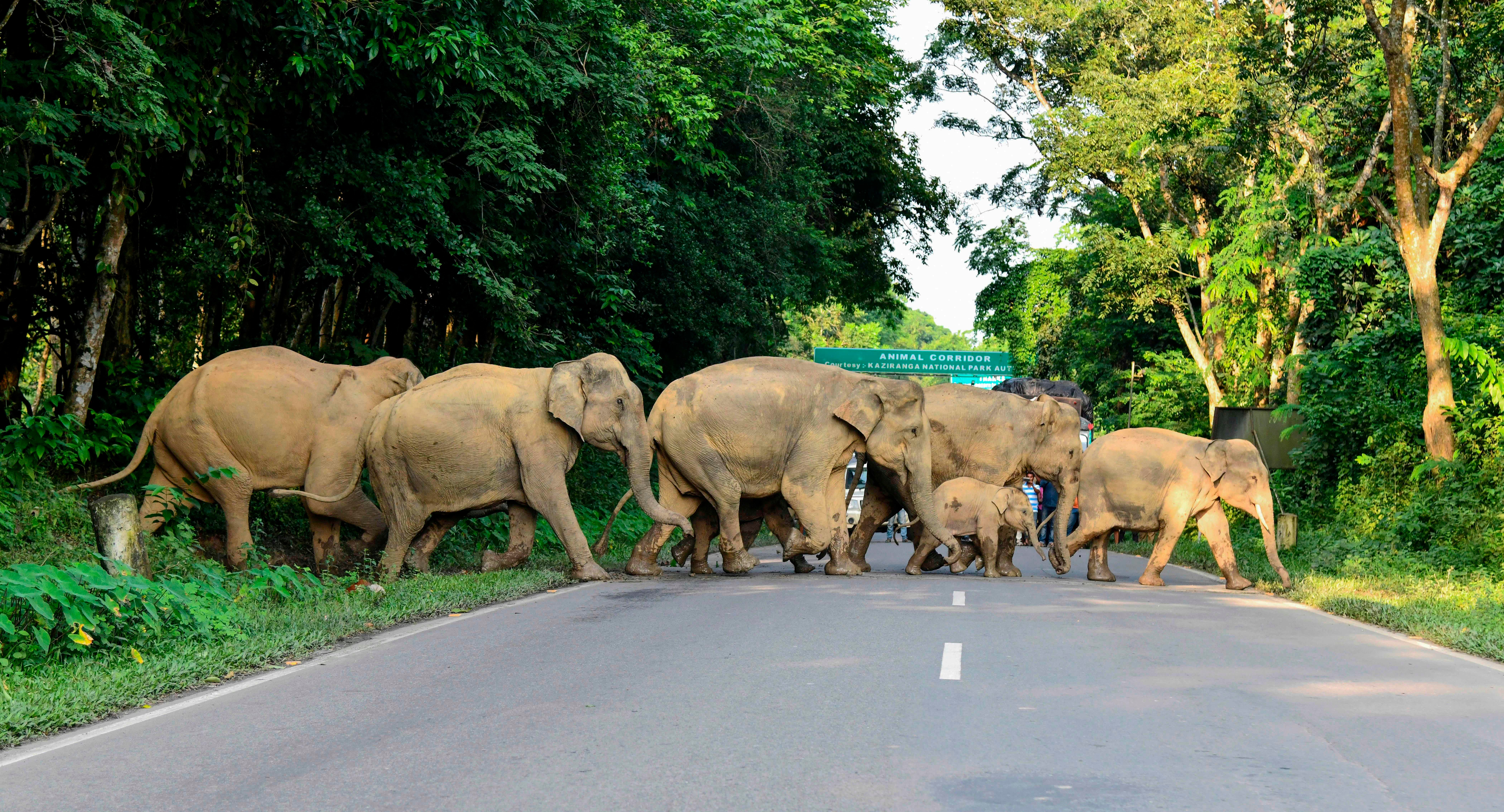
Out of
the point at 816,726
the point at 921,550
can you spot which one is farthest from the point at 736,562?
the point at 816,726

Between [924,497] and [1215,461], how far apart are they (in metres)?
3.61

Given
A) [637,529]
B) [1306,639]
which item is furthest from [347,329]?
[1306,639]

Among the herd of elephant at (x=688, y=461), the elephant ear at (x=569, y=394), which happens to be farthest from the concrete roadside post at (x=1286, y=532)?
the elephant ear at (x=569, y=394)

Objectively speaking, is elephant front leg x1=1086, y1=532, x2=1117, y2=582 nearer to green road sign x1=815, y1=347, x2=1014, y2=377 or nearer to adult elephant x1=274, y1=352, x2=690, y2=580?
adult elephant x1=274, y1=352, x2=690, y2=580

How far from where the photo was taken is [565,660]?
8836 mm

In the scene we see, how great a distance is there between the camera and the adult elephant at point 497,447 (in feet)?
46.1

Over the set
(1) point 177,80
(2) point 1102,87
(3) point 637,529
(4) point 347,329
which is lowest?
(3) point 637,529

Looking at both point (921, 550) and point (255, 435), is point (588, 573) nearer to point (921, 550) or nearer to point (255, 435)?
point (255, 435)

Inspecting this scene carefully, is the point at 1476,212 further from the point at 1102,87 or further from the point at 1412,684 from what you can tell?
the point at 1412,684

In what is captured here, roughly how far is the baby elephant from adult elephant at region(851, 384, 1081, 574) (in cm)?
119

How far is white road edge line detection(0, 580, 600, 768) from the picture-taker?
634 cm

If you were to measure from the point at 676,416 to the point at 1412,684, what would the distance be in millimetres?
8919

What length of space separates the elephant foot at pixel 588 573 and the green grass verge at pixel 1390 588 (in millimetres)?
7199

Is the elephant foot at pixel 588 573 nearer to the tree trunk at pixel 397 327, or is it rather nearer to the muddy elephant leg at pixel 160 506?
the muddy elephant leg at pixel 160 506
